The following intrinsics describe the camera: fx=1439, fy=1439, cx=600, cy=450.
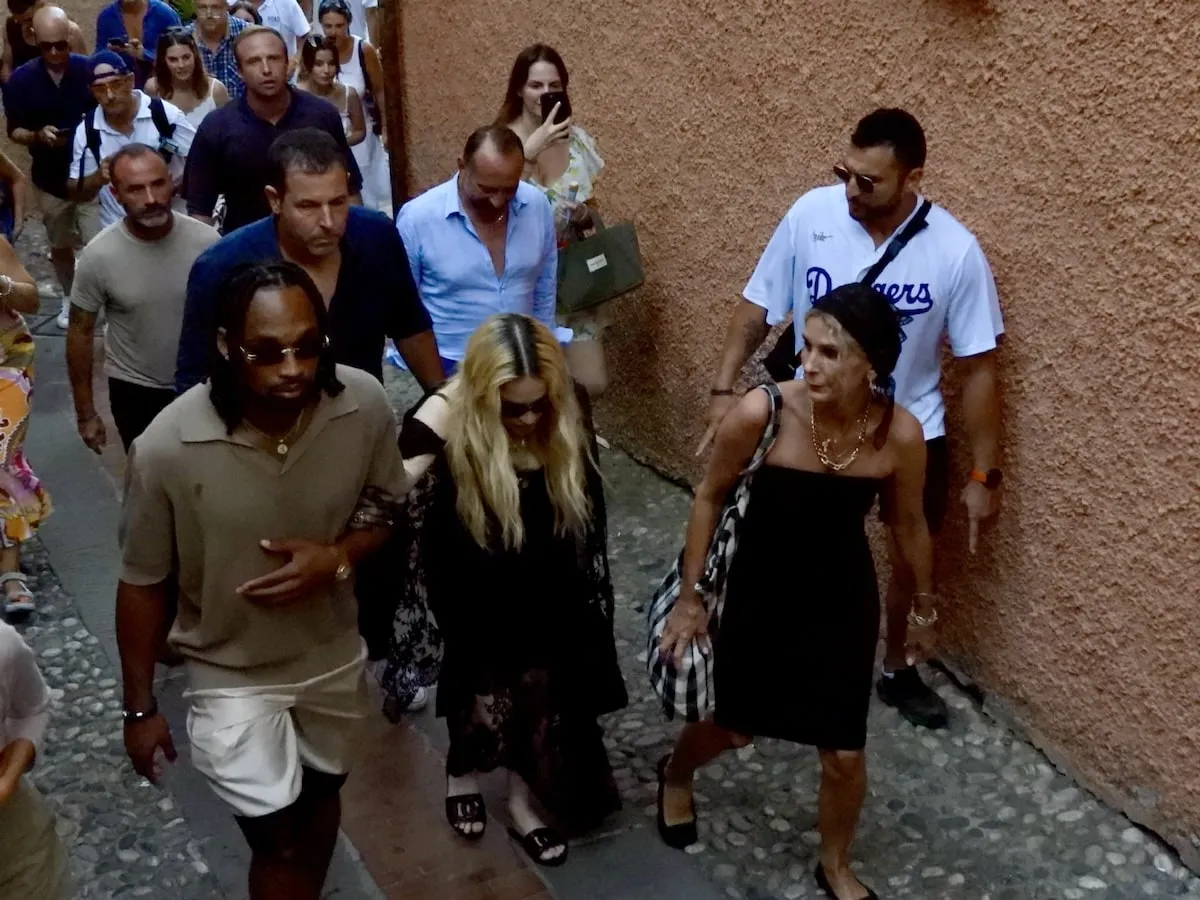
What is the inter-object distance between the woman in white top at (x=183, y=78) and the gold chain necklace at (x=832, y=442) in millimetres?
→ 5632

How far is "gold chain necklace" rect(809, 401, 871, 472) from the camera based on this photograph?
3.62 m

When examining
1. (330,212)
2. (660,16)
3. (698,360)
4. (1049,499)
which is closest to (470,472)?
(330,212)

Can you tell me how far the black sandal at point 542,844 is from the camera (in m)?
4.17

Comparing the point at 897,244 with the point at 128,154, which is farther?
the point at 128,154

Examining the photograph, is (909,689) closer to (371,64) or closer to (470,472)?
(470,472)

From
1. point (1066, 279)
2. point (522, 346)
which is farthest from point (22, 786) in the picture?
point (1066, 279)

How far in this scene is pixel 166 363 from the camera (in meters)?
5.23

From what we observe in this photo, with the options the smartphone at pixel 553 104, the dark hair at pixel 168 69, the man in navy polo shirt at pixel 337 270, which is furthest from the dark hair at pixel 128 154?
the dark hair at pixel 168 69

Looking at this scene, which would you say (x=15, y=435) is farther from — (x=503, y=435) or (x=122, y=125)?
(x=122, y=125)

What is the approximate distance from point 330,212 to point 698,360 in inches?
95.9

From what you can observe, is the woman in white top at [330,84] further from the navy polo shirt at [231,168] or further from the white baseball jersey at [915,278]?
the white baseball jersey at [915,278]

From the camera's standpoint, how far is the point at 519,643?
4.04m

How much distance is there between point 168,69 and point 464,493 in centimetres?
550

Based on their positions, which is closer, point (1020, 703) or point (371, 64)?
point (1020, 703)
